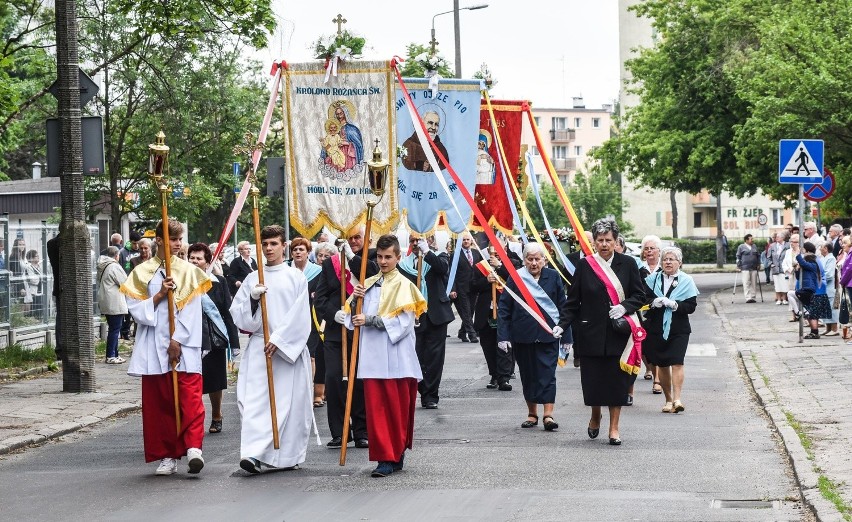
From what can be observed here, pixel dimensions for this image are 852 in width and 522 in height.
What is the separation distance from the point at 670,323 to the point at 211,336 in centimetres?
459

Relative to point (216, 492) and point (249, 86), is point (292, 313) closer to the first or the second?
point (216, 492)

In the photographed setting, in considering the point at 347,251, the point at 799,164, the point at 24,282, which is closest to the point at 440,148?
the point at 347,251

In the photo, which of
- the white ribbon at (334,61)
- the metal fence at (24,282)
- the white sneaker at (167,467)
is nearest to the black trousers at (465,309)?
the metal fence at (24,282)

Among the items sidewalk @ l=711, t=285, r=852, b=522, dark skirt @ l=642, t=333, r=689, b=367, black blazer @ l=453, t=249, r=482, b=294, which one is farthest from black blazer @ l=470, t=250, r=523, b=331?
black blazer @ l=453, t=249, r=482, b=294

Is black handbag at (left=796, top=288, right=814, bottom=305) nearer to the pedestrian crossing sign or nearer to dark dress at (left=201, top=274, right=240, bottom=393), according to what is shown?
the pedestrian crossing sign

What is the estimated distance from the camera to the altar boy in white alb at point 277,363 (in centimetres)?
1012

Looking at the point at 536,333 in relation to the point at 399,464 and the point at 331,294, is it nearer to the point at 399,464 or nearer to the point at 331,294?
the point at 331,294

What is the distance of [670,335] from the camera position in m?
13.8

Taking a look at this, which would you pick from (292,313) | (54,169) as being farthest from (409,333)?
(54,169)

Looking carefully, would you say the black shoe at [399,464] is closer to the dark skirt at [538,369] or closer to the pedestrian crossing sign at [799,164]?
the dark skirt at [538,369]

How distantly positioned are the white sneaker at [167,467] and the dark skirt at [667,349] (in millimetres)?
5551

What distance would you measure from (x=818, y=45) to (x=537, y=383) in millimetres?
21822

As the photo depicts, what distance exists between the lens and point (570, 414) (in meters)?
13.7

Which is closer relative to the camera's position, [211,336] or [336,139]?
[211,336]
